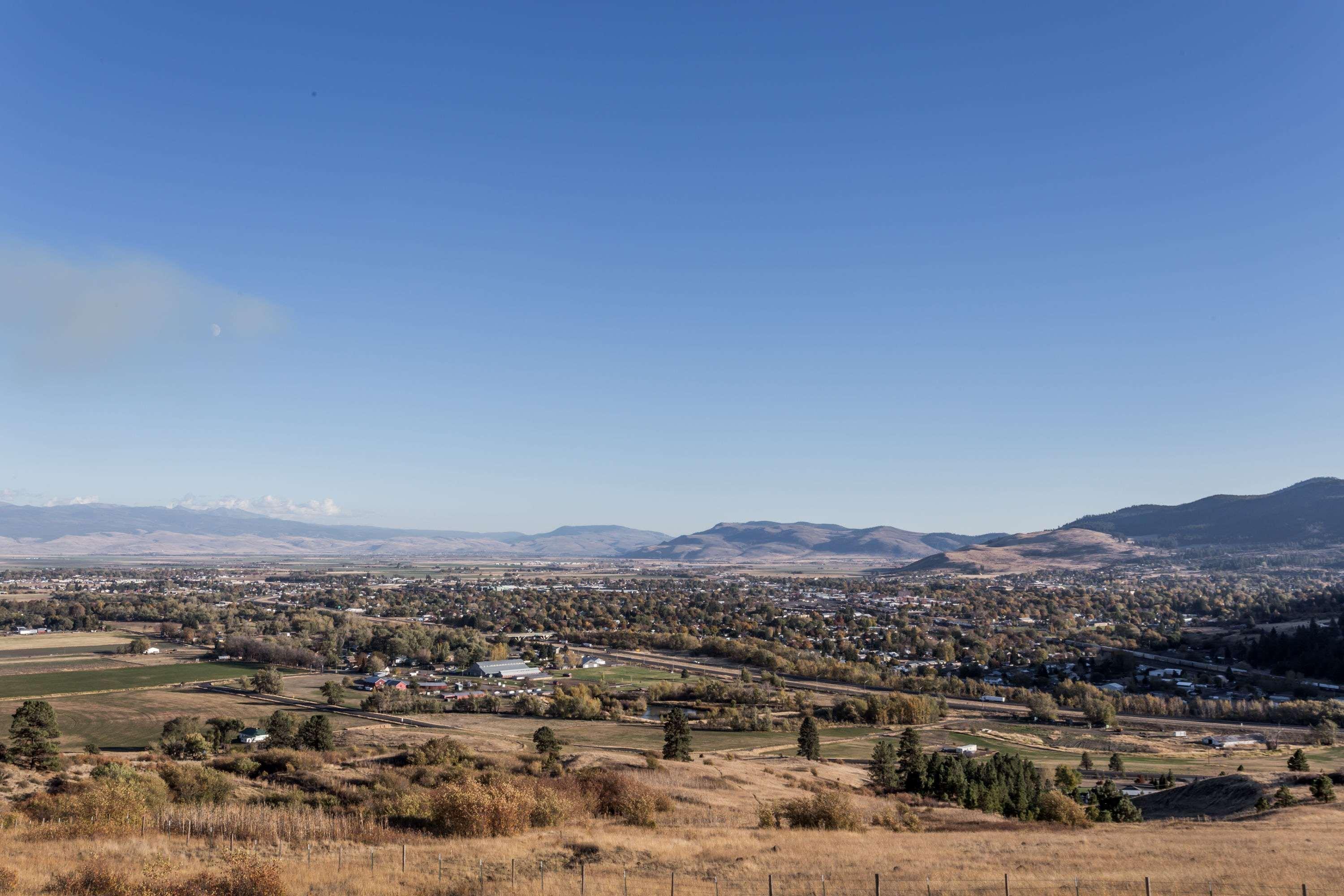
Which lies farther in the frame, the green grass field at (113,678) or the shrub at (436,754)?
the green grass field at (113,678)

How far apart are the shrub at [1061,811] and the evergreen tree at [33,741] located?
180ft

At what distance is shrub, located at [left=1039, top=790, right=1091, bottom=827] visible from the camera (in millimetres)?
45906

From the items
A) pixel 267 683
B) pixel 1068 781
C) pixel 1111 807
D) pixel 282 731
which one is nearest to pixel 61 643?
pixel 267 683

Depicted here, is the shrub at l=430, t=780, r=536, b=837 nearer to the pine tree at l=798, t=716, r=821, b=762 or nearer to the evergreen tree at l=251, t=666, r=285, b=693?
the pine tree at l=798, t=716, r=821, b=762

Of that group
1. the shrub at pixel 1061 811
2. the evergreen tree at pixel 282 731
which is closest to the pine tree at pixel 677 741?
the shrub at pixel 1061 811

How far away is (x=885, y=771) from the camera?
5388 centimetres

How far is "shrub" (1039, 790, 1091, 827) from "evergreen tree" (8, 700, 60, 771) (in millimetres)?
55002

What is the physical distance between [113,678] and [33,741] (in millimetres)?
66864

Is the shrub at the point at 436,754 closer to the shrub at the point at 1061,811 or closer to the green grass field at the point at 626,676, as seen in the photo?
the shrub at the point at 1061,811

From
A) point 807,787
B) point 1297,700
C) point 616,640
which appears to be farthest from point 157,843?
point 616,640

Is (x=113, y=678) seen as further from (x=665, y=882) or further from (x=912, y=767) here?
(x=665, y=882)

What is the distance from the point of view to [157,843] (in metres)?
27.2

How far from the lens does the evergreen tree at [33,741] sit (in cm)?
Result: 4581

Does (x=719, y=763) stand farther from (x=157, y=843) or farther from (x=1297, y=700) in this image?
(x=1297, y=700)
